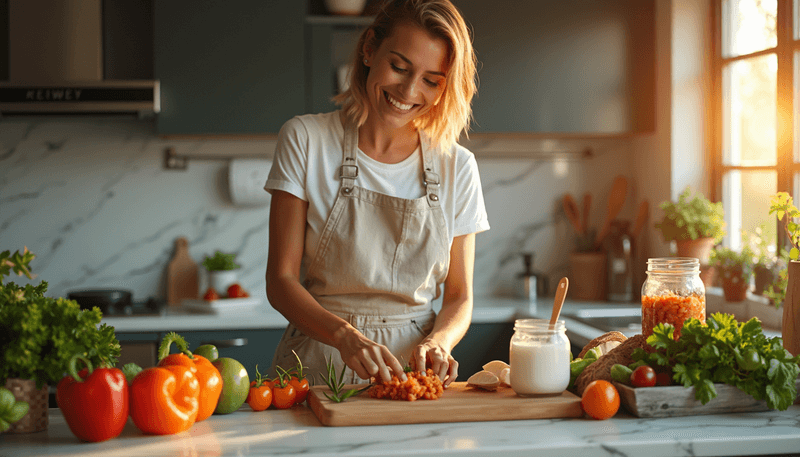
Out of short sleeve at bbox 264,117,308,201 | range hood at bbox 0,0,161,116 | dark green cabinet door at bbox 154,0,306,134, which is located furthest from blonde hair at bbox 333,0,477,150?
range hood at bbox 0,0,161,116

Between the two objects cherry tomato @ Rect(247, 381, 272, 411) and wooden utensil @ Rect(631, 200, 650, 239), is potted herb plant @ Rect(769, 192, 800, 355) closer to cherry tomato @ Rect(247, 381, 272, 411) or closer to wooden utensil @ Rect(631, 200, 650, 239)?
cherry tomato @ Rect(247, 381, 272, 411)

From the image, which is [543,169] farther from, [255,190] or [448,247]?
[448,247]

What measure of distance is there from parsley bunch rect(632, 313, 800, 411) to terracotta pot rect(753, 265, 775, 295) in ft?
3.90

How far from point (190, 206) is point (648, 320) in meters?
2.34

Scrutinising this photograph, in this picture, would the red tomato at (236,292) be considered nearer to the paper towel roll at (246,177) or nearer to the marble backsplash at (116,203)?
the marble backsplash at (116,203)

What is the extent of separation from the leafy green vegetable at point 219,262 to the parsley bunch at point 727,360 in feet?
7.04

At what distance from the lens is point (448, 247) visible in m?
1.82

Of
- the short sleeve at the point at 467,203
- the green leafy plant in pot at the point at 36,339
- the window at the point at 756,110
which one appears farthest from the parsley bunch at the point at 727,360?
the window at the point at 756,110

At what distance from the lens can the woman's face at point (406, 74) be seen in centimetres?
165

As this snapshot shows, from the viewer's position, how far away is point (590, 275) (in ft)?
10.7

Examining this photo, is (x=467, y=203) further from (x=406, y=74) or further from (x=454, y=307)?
(x=406, y=74)

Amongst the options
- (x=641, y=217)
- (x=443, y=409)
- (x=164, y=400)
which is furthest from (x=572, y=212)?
(x=164, y=400)

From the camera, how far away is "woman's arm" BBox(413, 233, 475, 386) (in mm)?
1545

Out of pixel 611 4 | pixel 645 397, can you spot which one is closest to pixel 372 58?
pixel 645 397
